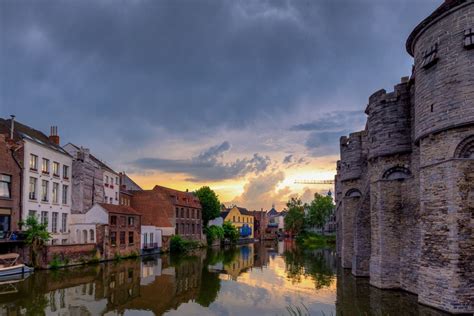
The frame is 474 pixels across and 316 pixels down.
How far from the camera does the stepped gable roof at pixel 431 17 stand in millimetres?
14998

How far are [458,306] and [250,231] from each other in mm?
79430

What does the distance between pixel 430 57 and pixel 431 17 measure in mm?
1550

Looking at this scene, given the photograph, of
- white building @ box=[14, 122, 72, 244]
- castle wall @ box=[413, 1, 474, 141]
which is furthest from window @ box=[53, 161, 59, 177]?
castle wall @ box=[413, 1, 474, 141]

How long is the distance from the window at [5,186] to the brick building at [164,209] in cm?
2157

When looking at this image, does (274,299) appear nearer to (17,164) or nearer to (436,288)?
(436,288)

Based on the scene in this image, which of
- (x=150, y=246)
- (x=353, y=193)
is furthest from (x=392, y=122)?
(x=150, y=246)

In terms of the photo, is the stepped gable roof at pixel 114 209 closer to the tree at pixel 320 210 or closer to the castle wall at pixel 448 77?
the castle wall at pixel 448 77

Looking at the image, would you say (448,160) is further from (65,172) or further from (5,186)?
(65,172)

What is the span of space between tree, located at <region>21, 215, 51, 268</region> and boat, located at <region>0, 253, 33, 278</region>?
5.13 feet

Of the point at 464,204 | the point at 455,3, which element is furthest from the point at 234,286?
the point at 455,3

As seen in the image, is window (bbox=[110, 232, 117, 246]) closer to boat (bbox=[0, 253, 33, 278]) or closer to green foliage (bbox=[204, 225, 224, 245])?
boat (bbox=[0, 253, 33, 278])

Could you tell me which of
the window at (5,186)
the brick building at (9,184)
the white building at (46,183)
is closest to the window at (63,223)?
the white building at (46,183)

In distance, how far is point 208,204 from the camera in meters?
68.4

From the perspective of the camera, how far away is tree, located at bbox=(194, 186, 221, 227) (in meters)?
68.4
